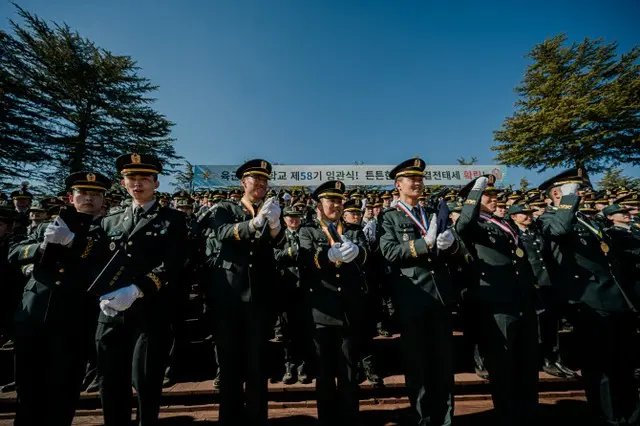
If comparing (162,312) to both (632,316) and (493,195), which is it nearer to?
(493,195)

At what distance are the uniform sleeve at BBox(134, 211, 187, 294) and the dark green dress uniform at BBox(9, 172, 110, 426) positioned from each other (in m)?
0.71

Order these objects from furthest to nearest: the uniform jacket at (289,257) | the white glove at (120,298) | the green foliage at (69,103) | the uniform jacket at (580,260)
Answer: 1. the green foliage at (69,103)
2. the uniform jacket at (289,257)
3. the uniform jacket at (580,260)
4. the white glove at (120,298)

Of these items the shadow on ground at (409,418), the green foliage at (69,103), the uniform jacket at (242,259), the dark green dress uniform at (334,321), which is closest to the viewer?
the uniform jacket at (242,259)

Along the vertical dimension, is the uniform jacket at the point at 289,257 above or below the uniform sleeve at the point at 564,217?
below

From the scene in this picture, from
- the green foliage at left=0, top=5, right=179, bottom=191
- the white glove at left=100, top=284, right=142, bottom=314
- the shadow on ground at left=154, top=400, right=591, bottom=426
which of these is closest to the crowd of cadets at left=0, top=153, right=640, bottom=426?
the white glove at left=100, top=284, right=142, bottom=314

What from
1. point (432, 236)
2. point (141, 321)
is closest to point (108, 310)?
point (141, 321)

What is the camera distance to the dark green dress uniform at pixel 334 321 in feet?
11.1

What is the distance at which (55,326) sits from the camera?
3.08 metres

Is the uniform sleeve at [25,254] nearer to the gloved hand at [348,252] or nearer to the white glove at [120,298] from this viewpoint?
the white glove at [120,298]

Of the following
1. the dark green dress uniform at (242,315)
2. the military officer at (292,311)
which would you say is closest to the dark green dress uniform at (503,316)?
the military officer at (292,311)

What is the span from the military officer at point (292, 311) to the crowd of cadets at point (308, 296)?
2.5 inches

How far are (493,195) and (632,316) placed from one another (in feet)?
7.04

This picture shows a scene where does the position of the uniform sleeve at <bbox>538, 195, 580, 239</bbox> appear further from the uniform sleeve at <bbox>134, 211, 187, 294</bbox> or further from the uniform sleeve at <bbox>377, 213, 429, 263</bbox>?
the uniform sleeve at <bbox>134, 211, 187, 294</bbox>

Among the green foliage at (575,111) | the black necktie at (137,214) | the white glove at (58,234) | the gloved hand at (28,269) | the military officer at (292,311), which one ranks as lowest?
the military officer at (292,311)
